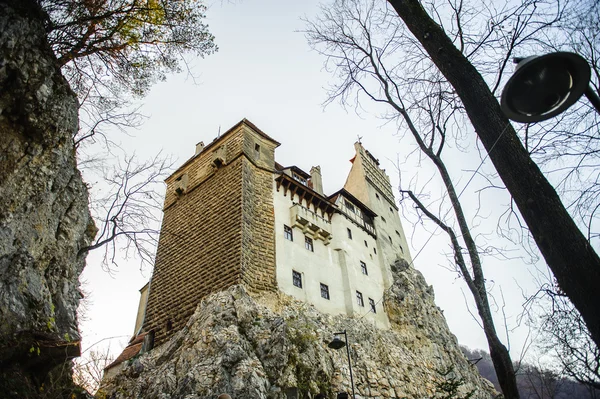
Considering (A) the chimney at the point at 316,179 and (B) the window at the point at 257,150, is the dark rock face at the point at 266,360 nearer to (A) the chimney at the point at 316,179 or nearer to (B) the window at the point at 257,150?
(B) the window at the point at 257,150

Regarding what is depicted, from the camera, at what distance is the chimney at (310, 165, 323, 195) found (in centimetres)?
2288

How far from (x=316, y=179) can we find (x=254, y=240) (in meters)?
8.10

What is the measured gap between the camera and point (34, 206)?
676 centimetres

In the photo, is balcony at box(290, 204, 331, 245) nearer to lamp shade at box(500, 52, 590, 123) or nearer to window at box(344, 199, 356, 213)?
window at box(344, 199, 356, 213)

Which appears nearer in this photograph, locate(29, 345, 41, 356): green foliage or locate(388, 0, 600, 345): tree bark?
locate(388, 0, 600, 345): tree bark

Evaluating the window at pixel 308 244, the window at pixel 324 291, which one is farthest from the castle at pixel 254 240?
the window at pixel 324 291

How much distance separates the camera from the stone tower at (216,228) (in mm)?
15523

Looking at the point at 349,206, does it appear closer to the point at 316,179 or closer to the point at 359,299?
the point at 316,179

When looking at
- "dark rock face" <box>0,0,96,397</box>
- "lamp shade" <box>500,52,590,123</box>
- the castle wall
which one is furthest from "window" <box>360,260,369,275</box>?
"lamp shade" <box>500,52,590,123</box>

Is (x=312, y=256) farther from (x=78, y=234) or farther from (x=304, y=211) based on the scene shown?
(x=78, y=234)

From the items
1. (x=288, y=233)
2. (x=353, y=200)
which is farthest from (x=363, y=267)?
(x=288, y=233)

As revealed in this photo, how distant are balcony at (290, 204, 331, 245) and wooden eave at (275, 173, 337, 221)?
1.03m

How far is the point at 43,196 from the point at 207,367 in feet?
23.3

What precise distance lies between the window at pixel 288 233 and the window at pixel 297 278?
5.88 ft
